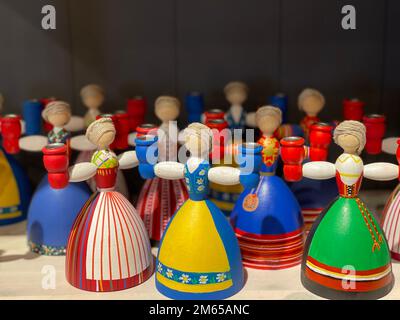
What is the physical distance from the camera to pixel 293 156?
1.19 metres

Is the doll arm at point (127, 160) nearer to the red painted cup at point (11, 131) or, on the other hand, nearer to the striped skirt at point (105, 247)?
the striped skirt at point (105, 247)

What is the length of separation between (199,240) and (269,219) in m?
0.21

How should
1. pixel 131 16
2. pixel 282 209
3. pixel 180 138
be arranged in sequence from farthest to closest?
pixel 131 16 → pixel 180 138 → pixel 282 209

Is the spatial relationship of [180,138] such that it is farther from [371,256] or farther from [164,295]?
[371,256]

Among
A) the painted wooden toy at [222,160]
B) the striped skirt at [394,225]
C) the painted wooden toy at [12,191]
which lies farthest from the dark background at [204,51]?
the striped skirt at [394,225]

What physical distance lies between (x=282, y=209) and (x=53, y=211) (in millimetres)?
512

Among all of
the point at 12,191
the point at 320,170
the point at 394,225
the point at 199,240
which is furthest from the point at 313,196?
the point at 12,191

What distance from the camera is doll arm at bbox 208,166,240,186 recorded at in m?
1.17

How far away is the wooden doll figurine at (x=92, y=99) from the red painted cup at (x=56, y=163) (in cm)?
46

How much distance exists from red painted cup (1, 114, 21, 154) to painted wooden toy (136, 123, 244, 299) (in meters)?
0.44

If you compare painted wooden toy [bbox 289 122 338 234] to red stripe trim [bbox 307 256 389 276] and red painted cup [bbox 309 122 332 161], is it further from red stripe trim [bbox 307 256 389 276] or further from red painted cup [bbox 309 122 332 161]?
red stripe trim [bbox 307 256 389 276]

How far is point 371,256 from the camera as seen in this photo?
1180mm

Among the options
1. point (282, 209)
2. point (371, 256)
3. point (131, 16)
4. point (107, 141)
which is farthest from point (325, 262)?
point (131, 16)

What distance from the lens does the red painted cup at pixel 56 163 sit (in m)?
1.17
